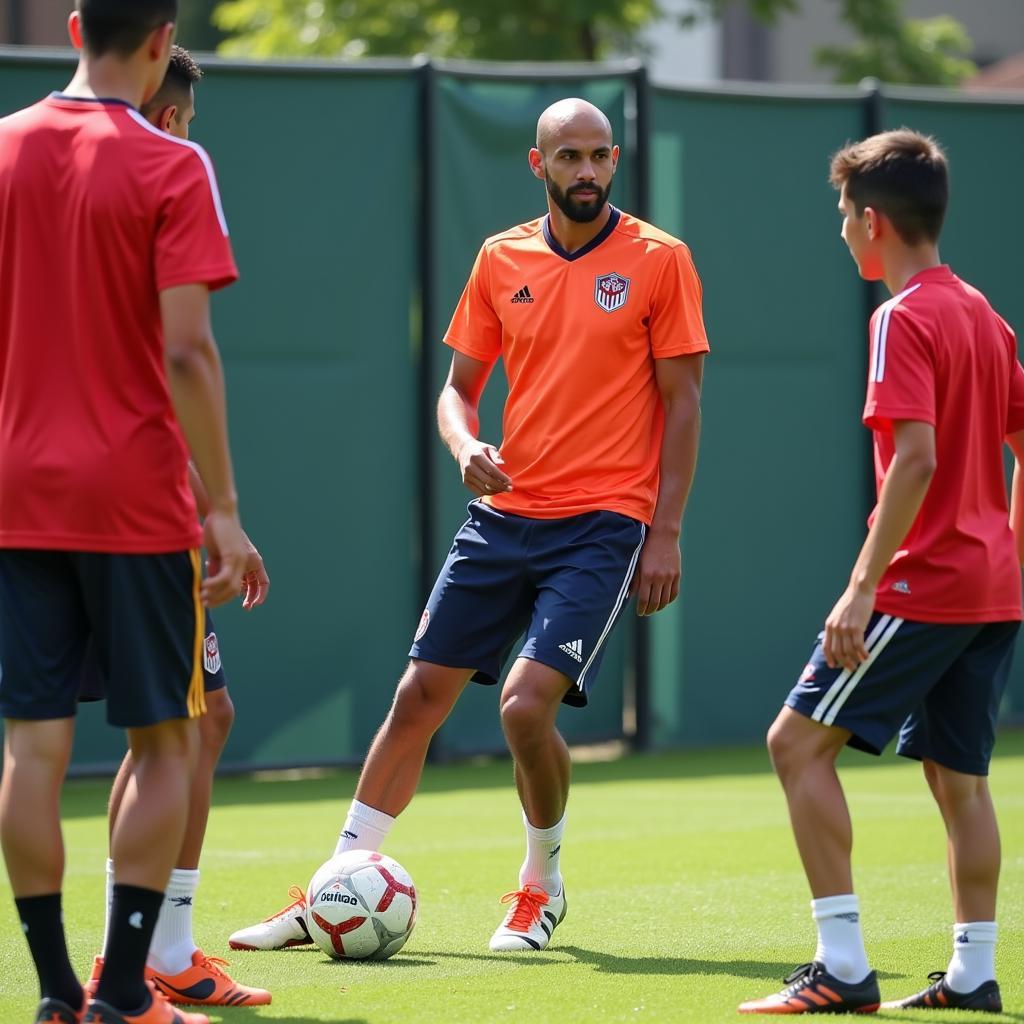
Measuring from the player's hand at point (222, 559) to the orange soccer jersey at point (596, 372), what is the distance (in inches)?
67.9

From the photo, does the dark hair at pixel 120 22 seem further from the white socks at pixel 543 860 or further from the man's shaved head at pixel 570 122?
the white socks at pixel 543 860

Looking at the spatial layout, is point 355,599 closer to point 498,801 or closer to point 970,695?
point 498,801

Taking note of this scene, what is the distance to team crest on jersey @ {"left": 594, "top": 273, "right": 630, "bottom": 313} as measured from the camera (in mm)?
5781

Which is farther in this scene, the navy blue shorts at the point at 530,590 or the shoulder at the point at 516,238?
the shoulder at the point at 516,238

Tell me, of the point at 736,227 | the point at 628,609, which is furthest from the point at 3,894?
the point at 736,227

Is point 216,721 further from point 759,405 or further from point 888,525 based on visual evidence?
point 759,405

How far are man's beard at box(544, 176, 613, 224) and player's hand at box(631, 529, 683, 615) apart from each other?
1.00 m

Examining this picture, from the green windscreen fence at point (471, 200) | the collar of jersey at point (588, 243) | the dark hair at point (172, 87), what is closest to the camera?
the dark hair at point (172, 87)

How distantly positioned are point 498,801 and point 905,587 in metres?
4.97

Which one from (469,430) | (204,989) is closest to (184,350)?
(204,989)

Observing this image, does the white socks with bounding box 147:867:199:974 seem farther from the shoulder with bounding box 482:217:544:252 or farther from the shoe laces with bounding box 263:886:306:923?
the shoulder with bounding box 482:217:544:252

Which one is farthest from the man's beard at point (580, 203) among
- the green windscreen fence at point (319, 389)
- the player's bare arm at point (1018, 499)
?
the green windscreen fence at point (319, 389)

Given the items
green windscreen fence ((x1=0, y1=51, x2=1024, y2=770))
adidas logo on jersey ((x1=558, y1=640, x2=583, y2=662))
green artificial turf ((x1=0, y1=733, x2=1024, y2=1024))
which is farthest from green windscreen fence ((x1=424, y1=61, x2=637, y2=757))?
adidas logo on jersey ((x1=558, y1=640, x2=583, y2=662))

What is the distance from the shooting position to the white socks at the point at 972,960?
4.66m
